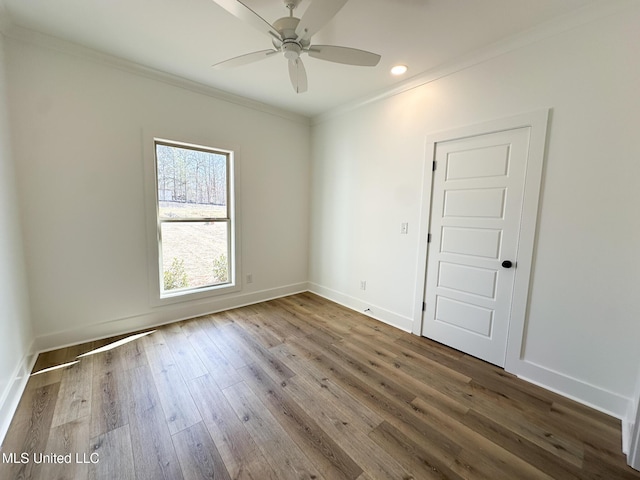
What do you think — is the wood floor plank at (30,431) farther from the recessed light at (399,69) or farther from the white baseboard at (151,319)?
the recessed light at (399,69)

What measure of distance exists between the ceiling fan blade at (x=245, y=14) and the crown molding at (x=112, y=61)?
5.79 ft

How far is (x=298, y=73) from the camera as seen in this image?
199 centimetres

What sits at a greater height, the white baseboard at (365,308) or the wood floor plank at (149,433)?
the white baseboard at (365,308)

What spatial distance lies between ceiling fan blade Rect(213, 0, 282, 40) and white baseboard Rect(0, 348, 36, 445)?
2.65m

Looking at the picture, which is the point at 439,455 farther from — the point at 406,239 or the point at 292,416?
the point at 406,239

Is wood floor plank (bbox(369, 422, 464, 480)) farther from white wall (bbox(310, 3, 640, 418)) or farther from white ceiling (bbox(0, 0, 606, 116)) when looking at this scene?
white ceiling (bbox(0, 0, 606, 116))

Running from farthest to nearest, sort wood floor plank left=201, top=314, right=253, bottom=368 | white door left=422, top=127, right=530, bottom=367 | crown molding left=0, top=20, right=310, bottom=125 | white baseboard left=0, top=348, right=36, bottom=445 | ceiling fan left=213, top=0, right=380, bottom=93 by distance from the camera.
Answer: wood floor plank left=201, top=314, right=253, bottom=368 → white door left=422, top=127, right=530, bottom=367 → crown molding left=0, top=20, right=310, bottom=125 → white baseboard left=0, top=348, right=36, bottom=445 → ceiling fan left=213, top=0, right=380, bottom=93

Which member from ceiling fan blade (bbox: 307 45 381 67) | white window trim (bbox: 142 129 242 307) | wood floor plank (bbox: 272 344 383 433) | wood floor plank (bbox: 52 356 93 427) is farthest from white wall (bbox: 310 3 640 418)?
wood floor plank (bbox: 52 356 93 427)

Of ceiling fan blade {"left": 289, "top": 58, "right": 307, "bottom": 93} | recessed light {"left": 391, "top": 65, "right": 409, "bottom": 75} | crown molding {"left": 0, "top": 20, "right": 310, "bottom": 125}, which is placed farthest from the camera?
recessed light {"left": 391, "top": 65, "right": 409, "bottom": 75}

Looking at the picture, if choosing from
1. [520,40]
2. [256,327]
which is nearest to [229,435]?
[256,327]

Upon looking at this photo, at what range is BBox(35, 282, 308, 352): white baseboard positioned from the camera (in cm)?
237

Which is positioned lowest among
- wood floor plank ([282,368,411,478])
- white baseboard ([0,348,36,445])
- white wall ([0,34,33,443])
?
wood floor plank ([282,368,411,478])

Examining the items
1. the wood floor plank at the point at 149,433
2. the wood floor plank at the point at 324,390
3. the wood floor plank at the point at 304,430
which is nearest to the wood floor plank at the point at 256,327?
the wood floor plank at the point at 324,390

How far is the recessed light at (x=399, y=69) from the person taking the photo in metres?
2.49
